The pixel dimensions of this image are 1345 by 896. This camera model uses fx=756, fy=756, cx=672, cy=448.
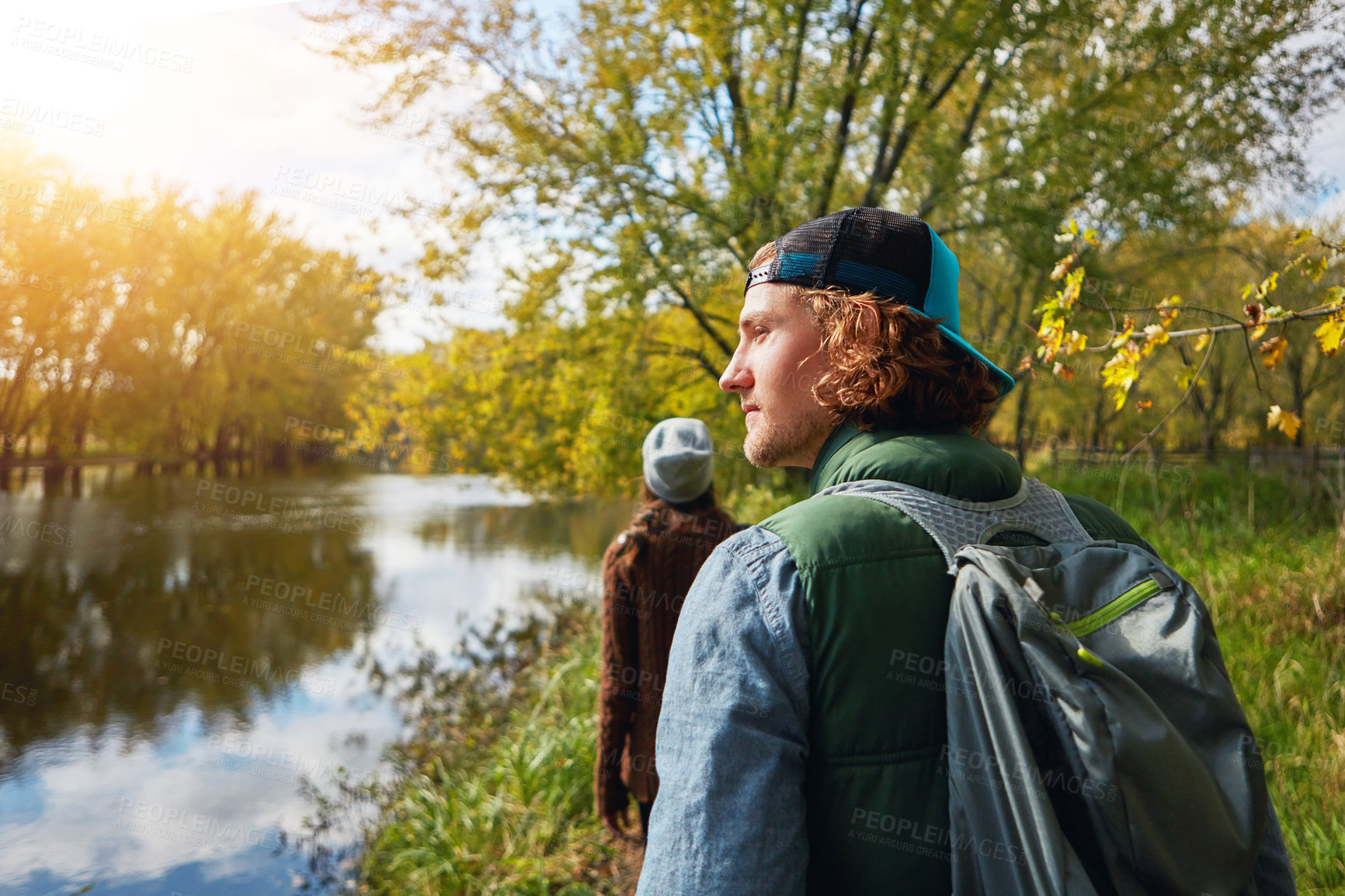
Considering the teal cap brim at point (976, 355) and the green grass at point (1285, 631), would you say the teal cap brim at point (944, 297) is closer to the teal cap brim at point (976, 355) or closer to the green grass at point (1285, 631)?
the teal cap brim at point (976, 355)

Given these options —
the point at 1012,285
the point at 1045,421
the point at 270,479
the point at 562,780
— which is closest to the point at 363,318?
the point at 270,479

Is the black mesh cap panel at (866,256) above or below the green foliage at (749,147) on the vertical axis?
below

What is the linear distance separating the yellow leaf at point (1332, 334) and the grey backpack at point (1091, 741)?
157 cm

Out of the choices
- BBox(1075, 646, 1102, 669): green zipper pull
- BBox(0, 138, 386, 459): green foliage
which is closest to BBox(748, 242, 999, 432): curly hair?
BBox(1075, 646, 1102, 669): green zipper pull

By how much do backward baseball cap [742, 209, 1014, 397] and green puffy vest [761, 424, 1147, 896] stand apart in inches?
17.2

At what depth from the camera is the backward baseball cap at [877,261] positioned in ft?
3.99

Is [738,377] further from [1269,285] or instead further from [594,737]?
[594,737]

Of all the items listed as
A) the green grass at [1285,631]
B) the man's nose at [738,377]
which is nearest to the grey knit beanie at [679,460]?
the man's nose at [738,377]

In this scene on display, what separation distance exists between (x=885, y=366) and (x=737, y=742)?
0.59m

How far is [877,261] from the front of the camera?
3.99 ft

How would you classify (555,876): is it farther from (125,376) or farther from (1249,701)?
(125,376)

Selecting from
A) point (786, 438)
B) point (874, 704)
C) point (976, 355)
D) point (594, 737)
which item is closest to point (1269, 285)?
point (976, 355)

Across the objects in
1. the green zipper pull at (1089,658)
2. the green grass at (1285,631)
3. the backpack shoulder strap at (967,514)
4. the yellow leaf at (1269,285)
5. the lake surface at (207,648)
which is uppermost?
the yellow leaf at (1269,285)

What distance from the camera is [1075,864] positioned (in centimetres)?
80
